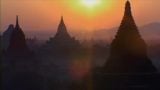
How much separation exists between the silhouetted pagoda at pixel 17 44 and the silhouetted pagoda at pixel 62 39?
6450mm

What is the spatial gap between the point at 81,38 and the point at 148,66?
19.7 m

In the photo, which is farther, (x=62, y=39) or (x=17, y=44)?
(x=62, y=39)

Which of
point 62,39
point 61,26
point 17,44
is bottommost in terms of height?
point 17,44

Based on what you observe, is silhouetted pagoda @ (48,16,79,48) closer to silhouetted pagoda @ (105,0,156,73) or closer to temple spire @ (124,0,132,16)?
silhouetted pagoda @ (105,0,156,73)

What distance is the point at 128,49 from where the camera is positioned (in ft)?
96.6

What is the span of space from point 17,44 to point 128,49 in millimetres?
10581

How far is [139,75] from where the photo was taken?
2842 centimetres

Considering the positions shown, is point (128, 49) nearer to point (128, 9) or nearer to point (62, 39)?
point (128, 9)

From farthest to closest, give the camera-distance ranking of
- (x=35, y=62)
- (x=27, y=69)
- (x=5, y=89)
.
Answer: (x=35, y=62), (x=27, y=69), (x=5, y=89)

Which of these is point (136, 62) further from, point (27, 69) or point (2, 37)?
point (2, 37)

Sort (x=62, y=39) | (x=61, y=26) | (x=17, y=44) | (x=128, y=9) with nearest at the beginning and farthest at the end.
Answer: (x=128, y=9) < (x=17, y=44) < (x=61, y=26) < (x=62, y=39)

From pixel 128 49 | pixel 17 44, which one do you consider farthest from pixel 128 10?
pixel 17 44

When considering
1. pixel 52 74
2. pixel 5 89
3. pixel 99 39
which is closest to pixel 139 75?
pixel 5 89

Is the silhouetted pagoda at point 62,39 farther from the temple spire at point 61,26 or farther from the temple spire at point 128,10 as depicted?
the temple spire at point 128,10
